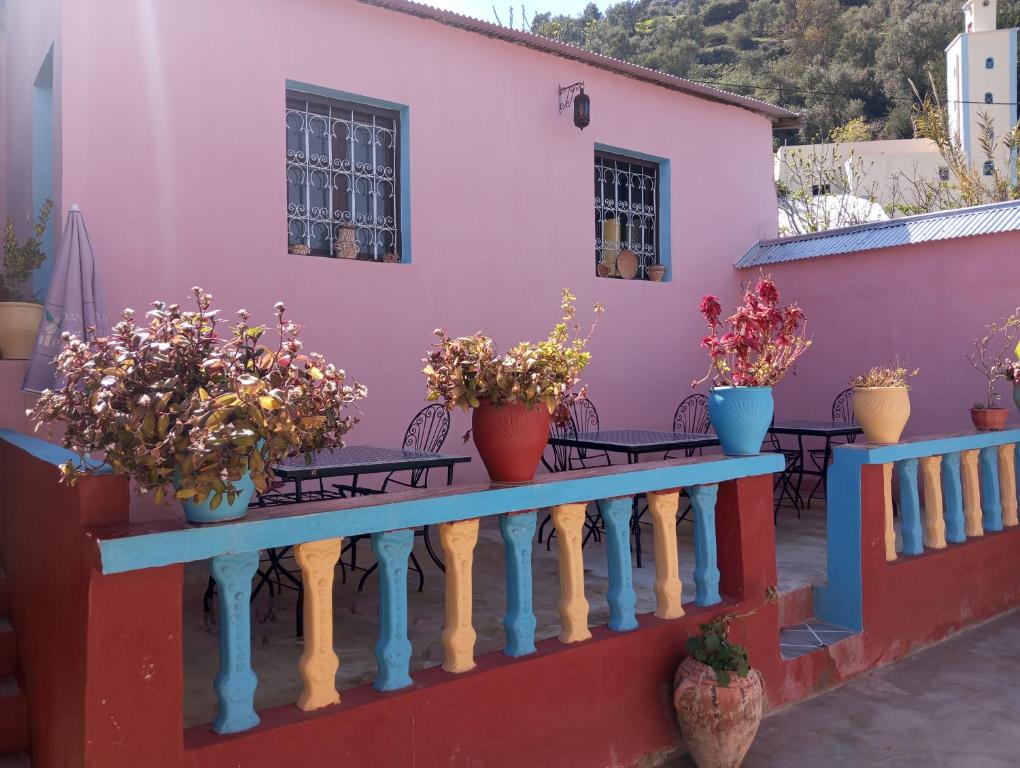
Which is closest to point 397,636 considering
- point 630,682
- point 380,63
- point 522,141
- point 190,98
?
point 630,682

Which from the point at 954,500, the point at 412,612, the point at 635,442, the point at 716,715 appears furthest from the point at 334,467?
the point at 954,500

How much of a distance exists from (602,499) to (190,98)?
3668 millimetres

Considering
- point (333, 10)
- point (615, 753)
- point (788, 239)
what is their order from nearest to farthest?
1. point (615, 753)
2. point (333, 10)
3. point (788, 239)

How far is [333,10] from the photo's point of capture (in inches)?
214

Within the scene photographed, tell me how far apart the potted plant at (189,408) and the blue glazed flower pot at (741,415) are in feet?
5.85

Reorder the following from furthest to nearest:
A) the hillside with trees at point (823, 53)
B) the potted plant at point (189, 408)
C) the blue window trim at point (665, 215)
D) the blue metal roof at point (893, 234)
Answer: the hillside with trees at point (823, 53) < the blue window trim at point (665, 215) < the blue metal roof at point (893, 234) < the potted plant at point (189, 408)

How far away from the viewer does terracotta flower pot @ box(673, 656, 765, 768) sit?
274 centimetres

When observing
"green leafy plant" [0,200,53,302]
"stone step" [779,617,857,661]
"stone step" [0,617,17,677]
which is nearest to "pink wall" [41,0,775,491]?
"green leafy plant" [0,200,53,302]

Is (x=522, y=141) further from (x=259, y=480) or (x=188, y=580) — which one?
(x=259, y=480)

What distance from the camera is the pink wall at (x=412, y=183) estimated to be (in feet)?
15.4

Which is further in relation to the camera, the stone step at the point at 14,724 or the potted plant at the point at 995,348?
the potted plant at the point at 995,348

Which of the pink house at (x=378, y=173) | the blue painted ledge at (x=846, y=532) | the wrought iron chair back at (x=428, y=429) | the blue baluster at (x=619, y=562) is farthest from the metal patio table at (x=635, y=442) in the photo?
the blue baluster at (x=619, y=562)

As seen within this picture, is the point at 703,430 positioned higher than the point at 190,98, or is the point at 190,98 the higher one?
the point at 190,98

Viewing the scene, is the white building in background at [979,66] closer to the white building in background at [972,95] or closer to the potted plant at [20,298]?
the white building in background at [972,95]
